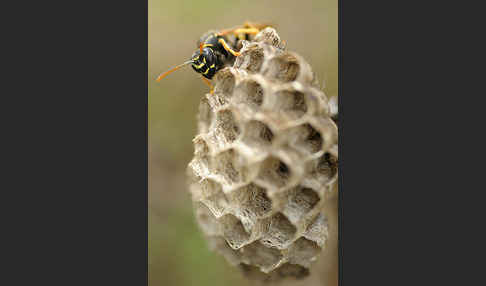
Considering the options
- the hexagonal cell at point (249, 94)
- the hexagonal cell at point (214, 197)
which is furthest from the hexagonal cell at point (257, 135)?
the hexagonal cell at point (214, 197)

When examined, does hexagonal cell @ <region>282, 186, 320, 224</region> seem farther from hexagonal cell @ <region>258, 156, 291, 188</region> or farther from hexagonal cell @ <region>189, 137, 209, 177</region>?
hexagonal cell @ <region>189, 137, 209, 177</region>

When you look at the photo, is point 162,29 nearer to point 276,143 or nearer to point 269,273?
point 276,143

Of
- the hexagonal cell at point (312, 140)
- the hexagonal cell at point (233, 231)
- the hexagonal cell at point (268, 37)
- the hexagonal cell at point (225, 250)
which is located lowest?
the hexagonal cell at point (225, 250)

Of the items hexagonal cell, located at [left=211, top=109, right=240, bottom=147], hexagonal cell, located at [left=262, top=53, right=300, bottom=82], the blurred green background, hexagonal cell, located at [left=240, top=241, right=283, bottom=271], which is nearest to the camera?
hexagonal cell, located at [left=262, top=53, right=300, bottom=82]

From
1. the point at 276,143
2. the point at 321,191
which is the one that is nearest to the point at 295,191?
the point at 321,191

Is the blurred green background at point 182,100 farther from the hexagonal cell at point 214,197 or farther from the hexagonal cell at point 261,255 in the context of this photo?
the hexagonal cell at point 214,197

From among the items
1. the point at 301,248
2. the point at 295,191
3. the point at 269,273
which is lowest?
the point at 269,273

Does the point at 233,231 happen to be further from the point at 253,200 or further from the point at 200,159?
the point at 200,159

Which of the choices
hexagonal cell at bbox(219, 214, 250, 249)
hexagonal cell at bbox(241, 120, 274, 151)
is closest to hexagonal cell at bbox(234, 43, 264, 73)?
hexagonal cell at bbox(241, 120, 274, 151)
